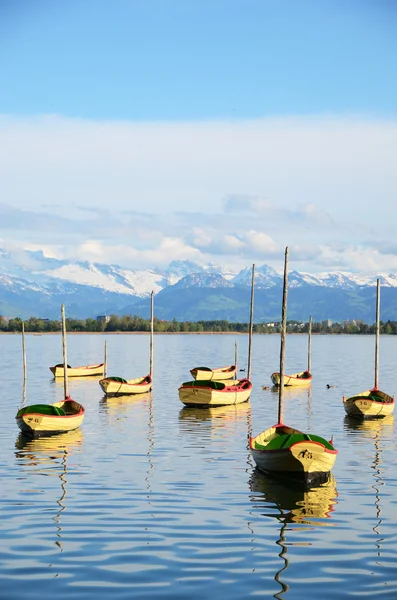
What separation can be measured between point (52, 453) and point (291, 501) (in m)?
17.3

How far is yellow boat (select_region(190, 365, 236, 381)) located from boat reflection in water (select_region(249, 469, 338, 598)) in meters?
65.3

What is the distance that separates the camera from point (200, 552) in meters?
25.8

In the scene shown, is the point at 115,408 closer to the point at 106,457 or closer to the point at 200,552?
the point at 106,457

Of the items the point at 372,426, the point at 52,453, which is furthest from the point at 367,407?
the point at 52,453

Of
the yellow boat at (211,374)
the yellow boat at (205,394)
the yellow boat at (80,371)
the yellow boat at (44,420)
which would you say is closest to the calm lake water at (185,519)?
the yellow boat at (44,420)

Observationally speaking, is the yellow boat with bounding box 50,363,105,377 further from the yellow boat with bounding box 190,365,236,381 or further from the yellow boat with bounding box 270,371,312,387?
the yellow boat with bounding box 270,371,312,387

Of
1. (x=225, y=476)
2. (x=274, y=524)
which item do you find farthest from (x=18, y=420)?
(x=274, y=524)

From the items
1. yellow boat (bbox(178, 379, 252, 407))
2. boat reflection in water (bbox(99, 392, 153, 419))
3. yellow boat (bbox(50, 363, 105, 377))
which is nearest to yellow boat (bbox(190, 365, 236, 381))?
boat reflection in water (bbox(99, 392, 153, 419))

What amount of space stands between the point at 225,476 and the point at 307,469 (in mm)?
4328

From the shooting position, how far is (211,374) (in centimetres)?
10700

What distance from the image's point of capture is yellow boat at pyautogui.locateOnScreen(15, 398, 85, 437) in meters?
52.2

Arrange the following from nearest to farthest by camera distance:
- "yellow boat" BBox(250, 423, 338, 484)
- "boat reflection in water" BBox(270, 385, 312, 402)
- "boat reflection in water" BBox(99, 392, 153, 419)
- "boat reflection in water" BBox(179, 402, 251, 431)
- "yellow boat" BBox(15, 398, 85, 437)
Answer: "yellow boat" BBox(250, 423, 338, 484), "yellow boat" BBox(15, 398, 85, 437), "boat reflection in water" BBox(179, 402, 251, 431), "boat reflection in water" BBox(99, 392, 153, 419), "boat reflection in water" BBox(270, 385, 312, 402)

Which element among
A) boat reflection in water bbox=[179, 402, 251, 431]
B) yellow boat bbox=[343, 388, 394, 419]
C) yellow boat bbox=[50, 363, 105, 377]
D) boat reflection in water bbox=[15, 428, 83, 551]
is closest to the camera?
boat reflection in water bbox=[15, 428, 83, 551]

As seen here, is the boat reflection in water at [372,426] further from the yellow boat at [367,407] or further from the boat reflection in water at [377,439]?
the yellow boat at [367,407]
